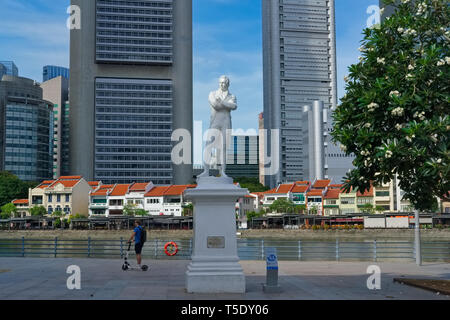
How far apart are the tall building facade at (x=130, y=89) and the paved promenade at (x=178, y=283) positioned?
107 meters

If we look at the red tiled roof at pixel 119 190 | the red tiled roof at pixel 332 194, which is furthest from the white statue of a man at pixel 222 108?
the red tiled roof at pixel 119 190

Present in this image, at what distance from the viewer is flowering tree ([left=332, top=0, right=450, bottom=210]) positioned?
1160 centimetres

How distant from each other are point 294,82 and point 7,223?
100248 mm

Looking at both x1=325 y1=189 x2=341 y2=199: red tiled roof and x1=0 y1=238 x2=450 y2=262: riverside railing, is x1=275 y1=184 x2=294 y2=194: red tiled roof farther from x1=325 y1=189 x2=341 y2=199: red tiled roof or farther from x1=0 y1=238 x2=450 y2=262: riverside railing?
x1=0 y1=238 x2=450 y2=262: riverside railing

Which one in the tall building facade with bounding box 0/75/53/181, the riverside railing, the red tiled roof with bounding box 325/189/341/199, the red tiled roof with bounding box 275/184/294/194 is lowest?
the riverside railing

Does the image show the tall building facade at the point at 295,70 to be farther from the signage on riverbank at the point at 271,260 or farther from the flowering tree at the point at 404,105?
the signage on riverbank at the point at 271,260

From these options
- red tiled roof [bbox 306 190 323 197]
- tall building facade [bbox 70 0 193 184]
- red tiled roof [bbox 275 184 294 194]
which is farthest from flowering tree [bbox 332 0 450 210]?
tall building facade [bbox 70 0 193 184]

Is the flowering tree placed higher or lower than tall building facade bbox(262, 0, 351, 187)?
lower

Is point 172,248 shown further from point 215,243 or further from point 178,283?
point 215,243

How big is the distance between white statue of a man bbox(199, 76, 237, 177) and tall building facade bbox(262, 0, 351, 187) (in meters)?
145

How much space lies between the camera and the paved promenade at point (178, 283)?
38.0 feet

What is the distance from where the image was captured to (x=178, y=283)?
1399 cm
